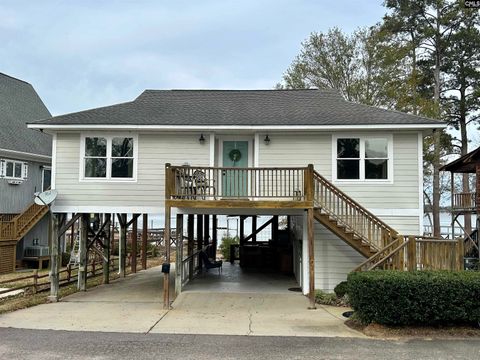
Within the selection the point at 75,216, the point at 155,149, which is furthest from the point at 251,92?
the point at 75,216

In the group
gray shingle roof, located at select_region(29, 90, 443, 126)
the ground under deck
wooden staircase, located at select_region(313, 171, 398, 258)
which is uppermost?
gray shingle roof, located at select_region(29, 90, 443, 126)

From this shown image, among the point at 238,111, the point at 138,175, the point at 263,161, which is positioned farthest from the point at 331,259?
the point at 138,175

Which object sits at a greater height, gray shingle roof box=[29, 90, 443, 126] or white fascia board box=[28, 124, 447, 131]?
gray shingle roof box=[29, 90, 443, 126]

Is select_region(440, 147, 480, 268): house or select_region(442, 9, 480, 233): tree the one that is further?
select_region(442, 9, 480, 233): tree

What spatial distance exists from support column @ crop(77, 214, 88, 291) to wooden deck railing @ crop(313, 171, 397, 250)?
723cm

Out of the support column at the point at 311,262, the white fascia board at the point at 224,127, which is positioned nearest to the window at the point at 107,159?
the white fascia board at the point at 224,127

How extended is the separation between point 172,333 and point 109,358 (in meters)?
1.78

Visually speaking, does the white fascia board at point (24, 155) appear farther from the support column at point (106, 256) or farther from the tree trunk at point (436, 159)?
the tree trunk at point (436, 159)

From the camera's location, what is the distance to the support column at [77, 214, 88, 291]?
1422 cm

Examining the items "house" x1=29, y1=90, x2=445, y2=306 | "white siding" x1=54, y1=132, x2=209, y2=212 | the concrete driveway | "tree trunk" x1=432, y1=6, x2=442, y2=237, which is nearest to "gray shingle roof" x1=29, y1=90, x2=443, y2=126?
"house" x1=29, y1=90, x2=445, y2=306

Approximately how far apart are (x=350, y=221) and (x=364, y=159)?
7.08 ft

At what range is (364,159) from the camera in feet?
43.6

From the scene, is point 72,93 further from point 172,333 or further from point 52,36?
point 172,333

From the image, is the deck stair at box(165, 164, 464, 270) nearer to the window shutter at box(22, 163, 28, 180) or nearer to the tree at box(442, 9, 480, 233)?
the window shutter at box(22, 163, 28, 180)
